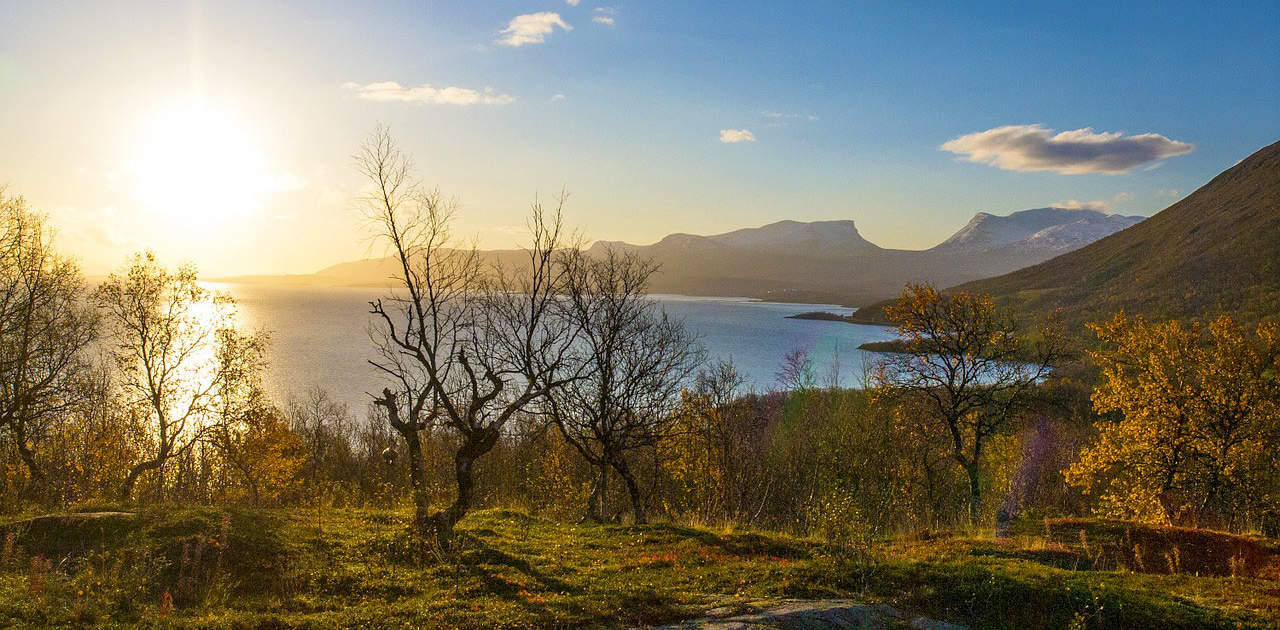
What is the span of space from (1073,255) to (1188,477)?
7328 inches

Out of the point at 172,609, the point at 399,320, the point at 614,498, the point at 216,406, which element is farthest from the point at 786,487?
the point at 399,320

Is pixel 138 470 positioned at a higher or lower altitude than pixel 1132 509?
higher

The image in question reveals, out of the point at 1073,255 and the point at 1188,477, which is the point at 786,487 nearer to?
the point at 1188,477

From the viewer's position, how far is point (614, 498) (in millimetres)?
49719

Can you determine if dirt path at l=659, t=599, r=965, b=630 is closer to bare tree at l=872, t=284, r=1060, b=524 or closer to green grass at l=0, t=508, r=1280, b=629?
green grass at l=0, t=508, r=1280, b=629

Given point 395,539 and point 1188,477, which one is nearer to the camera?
point 395,539

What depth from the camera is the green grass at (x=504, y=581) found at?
9.40 meters

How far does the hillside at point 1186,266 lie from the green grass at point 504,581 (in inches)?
4404

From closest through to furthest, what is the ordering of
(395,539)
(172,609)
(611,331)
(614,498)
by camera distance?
1. (172,609)
2. (395,539)
3. (611,331)
4. (614,498)

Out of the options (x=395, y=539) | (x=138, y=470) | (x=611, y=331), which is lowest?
(x=138, y=470)

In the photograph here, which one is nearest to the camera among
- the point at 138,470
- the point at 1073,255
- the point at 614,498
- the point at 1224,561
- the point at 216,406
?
the point at 1224,561

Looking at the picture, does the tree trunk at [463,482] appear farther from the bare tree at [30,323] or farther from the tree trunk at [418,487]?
the bare tree at [30,323]

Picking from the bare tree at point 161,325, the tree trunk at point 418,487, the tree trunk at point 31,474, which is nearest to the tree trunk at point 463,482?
the tree trunk at point 418,487

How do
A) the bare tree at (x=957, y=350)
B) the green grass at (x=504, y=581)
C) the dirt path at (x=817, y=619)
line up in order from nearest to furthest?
1. the dirt path at (x=817, y=619)
2. the green grass at (x=504, y=581)
3. the bare tree at (x=957, y=350)
